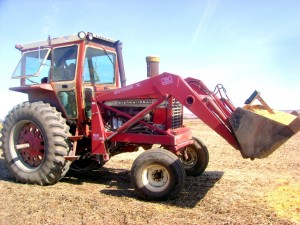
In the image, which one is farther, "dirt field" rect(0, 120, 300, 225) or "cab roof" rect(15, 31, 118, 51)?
"cab roof" rect(15, 31, 118, 51)

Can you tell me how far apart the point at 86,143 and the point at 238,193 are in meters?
3.03

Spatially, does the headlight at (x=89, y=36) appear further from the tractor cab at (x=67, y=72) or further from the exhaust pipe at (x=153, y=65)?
the exhaust pipe at (x=153, y=65)

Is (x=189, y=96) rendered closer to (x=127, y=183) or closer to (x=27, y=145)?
(x=127, y=183)

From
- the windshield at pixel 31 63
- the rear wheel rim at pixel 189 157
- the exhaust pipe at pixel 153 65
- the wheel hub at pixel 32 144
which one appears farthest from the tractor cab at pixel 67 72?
the rear wheel rim at pixel 189 157

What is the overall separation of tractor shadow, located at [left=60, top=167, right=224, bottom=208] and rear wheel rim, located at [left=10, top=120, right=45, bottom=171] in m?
0.70

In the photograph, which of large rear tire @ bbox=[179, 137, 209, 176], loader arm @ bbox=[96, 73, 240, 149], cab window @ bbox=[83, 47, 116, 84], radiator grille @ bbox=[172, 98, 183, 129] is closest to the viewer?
loader arm @ bbox=[96, 73, 240, 149]

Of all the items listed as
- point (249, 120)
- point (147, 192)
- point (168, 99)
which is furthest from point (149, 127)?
point (249, 120)

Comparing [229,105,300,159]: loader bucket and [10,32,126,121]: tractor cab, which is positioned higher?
[10,32,126,121]: tractor cab

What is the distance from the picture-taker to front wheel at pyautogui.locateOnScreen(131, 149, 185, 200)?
5.17 metres

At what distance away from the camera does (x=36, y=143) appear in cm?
646

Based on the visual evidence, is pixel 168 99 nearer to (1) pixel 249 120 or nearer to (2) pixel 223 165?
(1) pixel 249 120

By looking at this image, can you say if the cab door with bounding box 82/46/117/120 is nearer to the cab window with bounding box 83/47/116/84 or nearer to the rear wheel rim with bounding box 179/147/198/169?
the cab window with bounding box 83/47/116/84

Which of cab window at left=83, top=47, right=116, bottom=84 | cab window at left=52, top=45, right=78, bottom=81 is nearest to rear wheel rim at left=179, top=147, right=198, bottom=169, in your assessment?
cab window at left=83, top=47, right=116, bottom=84

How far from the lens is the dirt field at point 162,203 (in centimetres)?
443
